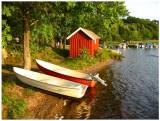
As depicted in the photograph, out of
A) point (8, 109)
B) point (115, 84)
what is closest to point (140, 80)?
point (115, 84)

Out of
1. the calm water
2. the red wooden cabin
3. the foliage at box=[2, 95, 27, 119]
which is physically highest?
the red wooden cabin

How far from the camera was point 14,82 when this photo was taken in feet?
70.9

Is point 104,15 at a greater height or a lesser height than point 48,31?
greater

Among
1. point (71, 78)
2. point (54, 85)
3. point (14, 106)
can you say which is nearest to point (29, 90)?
point (54, 85)

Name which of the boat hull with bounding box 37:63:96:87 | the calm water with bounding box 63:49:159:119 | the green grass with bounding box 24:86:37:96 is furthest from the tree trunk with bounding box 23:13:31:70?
the calm water with bounding box 63:49:159:119

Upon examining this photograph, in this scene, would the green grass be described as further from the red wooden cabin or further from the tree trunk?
the red wooden cabin

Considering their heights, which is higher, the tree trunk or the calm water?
the tree trunk

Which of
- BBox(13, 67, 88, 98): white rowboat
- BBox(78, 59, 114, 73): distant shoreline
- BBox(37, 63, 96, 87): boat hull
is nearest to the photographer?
BBox(13, 67, 88, 98): white rowboat

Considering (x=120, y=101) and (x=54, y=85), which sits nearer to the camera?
(x=54, y=85)

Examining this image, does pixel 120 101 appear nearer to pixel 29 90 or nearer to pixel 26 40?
pixel 29 90

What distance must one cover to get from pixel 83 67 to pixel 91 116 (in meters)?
16.7

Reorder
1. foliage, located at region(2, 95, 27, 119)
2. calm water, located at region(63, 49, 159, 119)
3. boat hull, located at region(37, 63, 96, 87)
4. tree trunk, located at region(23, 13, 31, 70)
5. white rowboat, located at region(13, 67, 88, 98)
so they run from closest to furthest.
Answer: foliage, located at region(2, 95, 27, 119) → calm water, located at region(63, 49, 159, 119) → white rowboat, located at region(13, 67, 88, 98) → tree trunk, located at region(23, 13, 31, 70) → boat hull, located at region(37, 63, 96, 87)

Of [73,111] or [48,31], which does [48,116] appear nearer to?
[73,111]

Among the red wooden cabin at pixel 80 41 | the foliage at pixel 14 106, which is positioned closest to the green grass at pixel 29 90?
the foliage at pixel 14 106
